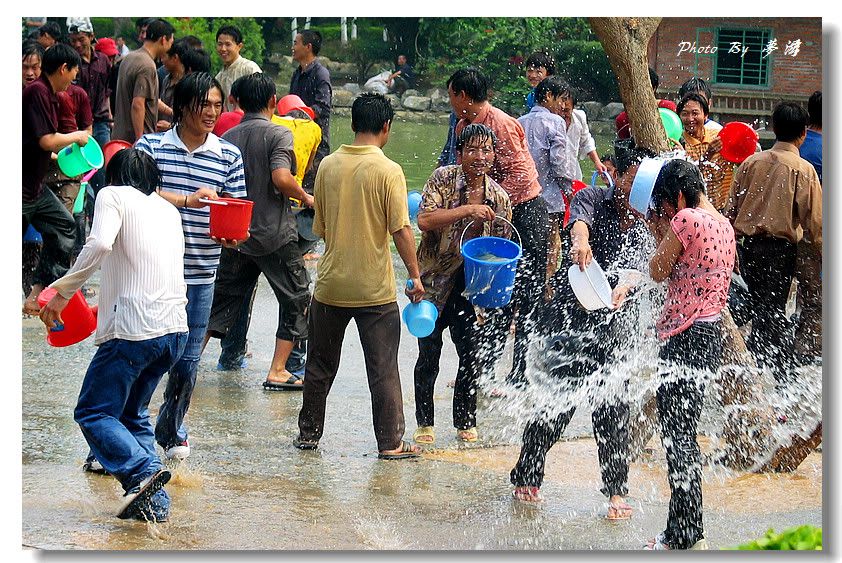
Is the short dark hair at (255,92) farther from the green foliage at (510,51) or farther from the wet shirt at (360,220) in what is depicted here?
the green foliage at (510,51)

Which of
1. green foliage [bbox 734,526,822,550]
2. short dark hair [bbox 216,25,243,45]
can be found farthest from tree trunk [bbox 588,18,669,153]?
short dark hair [bbox 216,25,243,45]

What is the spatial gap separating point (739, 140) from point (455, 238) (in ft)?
7.13

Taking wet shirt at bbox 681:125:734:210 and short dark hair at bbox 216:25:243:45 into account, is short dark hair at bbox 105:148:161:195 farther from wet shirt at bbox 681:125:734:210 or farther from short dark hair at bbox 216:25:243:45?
short dark hair at bbox 216:25:243:45

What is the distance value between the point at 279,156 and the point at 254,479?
1824mm

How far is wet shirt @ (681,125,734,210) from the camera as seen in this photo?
7.31 meters

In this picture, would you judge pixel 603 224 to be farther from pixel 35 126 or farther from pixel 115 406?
pixel 35 126

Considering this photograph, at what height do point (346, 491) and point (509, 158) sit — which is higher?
point (509, 158)

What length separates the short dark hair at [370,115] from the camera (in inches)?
220

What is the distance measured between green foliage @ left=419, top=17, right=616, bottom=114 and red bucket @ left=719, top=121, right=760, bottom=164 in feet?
10.2

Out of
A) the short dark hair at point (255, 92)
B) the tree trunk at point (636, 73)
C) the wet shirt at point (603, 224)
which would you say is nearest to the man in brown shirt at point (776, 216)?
the tree trunk at point (636, 73)

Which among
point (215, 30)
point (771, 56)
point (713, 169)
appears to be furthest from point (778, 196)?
point (215, 30)

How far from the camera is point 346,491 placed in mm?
5227

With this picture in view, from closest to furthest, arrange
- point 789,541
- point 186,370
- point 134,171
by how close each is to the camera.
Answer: point 789,541
point 134,171
point 186,370

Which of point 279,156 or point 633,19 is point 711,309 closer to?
point 633,19
